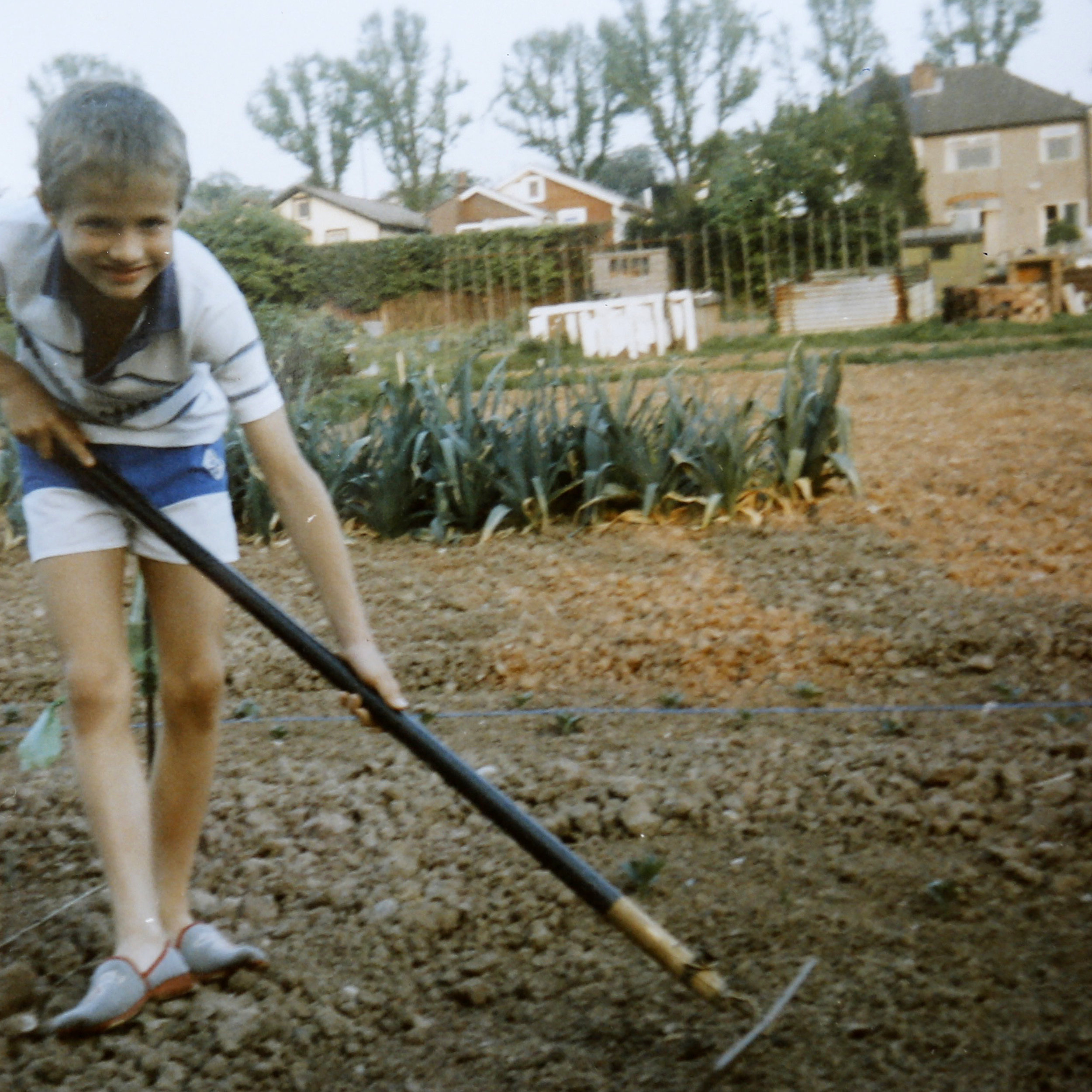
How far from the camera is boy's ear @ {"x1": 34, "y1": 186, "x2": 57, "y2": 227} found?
1644mm

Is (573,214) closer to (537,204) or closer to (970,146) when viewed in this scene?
(537,204)

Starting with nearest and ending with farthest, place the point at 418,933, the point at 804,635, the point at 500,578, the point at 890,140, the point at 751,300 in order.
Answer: the point at 418,933 < the point at 804,635 < the point at 500,578 < the point at 751,300 < the point at 890,140

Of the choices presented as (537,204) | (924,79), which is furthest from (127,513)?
(537,204)

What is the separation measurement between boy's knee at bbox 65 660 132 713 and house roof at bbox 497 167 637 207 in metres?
32.9

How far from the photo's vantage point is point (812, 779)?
251 cm

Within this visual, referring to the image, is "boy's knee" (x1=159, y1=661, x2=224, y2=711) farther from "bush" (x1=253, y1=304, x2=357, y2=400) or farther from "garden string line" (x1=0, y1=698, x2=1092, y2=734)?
"bush" (x1=253, y1=304, x2=357, y2=400)

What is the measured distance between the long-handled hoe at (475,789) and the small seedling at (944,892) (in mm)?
363

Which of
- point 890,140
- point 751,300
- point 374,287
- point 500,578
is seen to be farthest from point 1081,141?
point 500,578

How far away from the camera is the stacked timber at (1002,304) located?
43.1 feet

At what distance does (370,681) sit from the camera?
1793 millimetres

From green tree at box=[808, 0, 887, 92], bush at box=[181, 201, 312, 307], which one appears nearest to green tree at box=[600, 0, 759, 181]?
green tree at box=[808, 0, 887, 92]

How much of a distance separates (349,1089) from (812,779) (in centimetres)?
114

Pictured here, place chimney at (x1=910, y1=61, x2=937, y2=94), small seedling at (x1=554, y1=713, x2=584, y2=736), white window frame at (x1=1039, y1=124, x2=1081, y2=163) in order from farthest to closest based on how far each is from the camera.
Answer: white window frame at (x1=1039, y1=124, x2=1081, y2=163) → chimney at (x1=910, y1=61, x2=937, y2=94) → small seedling at (x1=554, y1=713, x2=584, y2=736)

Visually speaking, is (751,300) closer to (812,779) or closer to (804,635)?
(804,635)
